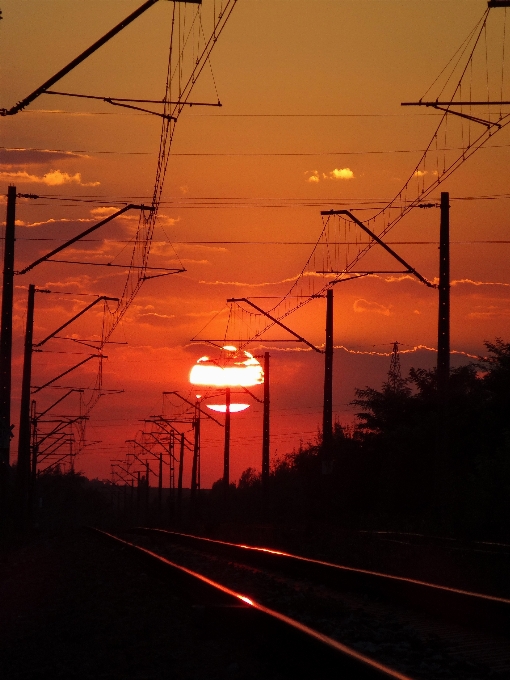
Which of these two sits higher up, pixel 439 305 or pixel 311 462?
pixel 439 305

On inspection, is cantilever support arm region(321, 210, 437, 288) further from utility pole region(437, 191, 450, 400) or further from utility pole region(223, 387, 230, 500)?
utility pole region(223, 387, 230, 500)

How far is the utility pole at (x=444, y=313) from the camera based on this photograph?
102 ft

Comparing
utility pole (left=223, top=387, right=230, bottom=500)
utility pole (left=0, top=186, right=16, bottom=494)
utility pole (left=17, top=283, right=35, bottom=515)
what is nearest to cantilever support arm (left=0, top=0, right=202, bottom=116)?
utility pole (left=0, top=186, right=16, bottom=494)

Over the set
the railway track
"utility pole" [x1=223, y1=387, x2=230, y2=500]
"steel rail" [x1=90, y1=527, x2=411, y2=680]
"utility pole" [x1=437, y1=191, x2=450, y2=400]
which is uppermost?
"utility pole" [x1=437, y1=191, x2=450, y2=400]

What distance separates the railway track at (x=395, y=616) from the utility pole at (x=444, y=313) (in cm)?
1343

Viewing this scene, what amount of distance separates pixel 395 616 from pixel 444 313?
66.1 feet

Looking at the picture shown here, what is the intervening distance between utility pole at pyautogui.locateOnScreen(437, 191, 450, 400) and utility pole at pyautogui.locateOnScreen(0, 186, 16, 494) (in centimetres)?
1310

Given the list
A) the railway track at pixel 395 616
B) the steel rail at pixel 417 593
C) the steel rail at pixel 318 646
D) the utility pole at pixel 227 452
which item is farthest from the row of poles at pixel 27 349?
the utility pole at pixel 227 452

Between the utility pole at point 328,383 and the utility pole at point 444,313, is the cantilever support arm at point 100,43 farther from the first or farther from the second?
the utility pole at point 328,383

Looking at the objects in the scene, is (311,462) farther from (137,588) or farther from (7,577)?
(137,588)

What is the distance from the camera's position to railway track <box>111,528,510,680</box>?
8.97m

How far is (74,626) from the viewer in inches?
447

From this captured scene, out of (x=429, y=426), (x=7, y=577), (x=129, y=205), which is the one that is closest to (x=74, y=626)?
(x=7, y=577)

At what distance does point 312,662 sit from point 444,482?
23061 mm
